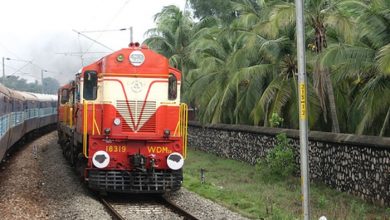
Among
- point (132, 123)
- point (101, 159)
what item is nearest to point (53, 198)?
point (101, 159)

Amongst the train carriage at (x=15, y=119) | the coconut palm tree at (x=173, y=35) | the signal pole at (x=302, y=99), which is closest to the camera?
the signal pole at (x=302, y=99)

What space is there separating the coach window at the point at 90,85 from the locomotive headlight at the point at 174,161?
2.32 m

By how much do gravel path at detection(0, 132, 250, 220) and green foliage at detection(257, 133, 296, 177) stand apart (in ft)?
10.4

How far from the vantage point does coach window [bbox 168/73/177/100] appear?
1220cm

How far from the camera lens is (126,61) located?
1201 centimetres

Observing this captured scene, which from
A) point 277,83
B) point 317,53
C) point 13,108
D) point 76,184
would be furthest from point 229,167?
point 13,108

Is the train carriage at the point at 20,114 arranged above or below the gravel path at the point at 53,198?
above

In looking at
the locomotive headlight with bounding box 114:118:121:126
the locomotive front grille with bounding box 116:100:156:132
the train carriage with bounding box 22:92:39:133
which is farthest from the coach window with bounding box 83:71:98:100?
the train carriage with bounding box 22:92:39:133

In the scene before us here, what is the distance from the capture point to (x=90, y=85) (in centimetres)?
1228

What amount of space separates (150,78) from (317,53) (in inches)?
256

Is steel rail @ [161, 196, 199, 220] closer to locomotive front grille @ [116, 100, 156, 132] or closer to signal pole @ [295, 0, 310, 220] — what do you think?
locomotive front grille @ [116, 100, 156, 132]

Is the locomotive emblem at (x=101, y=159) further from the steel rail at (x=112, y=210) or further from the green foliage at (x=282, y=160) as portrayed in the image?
the green foliage at (x=282, y=160)

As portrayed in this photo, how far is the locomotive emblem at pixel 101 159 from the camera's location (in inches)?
444

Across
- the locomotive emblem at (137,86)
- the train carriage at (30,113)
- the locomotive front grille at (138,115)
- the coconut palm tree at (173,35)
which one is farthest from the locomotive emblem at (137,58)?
the coconut palm tree at (173,35)
